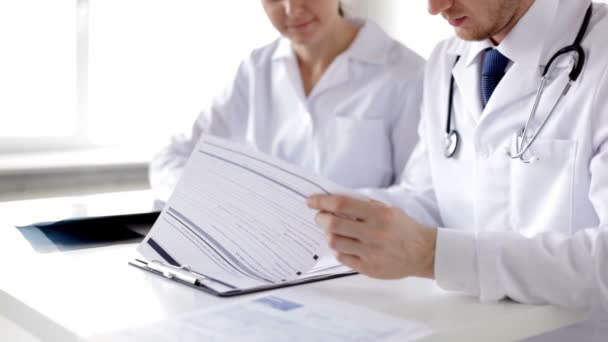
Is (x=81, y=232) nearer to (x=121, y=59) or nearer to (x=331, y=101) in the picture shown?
(x=331, y=101)

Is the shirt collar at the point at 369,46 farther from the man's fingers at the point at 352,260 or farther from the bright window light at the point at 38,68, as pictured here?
the man's fingers at the point at 352,260

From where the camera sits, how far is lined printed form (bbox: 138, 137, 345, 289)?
3.23ft

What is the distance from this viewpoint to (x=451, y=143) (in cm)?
134

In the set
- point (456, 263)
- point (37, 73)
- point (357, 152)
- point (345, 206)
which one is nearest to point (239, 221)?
point (345, 206)

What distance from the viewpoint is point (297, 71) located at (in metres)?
1.99

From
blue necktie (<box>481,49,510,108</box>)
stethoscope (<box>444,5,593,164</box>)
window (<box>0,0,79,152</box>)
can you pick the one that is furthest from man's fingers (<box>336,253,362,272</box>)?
window (<box>0,0,79,152</box>)

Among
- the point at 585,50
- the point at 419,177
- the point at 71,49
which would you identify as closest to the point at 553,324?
the point at 585,50

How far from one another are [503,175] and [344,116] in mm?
731

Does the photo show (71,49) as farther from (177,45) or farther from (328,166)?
(328,166)

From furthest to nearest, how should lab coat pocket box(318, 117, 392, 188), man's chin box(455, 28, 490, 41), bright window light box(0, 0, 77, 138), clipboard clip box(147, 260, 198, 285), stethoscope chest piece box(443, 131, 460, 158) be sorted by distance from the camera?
bright window light box(0, 0, 77, 138) < lab coat pocket box(318, 117, 392, 188) < stethoscope chest piece box(443, 131, 460, 158) < man's chin box(455, 28, 490, 41) < clipboard clip box(147, 260, 198, 285)

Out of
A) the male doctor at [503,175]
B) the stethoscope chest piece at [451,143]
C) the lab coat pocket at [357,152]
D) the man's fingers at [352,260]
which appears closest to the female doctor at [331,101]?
the lab coat pocket at [357,152]

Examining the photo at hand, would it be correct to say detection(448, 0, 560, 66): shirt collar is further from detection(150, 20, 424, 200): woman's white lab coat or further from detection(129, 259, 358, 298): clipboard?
detection(150, 20, 424, 200): woman's white lab coat

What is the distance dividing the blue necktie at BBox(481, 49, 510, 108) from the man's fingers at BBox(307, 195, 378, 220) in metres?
0.47

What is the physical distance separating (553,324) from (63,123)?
2.09 m
